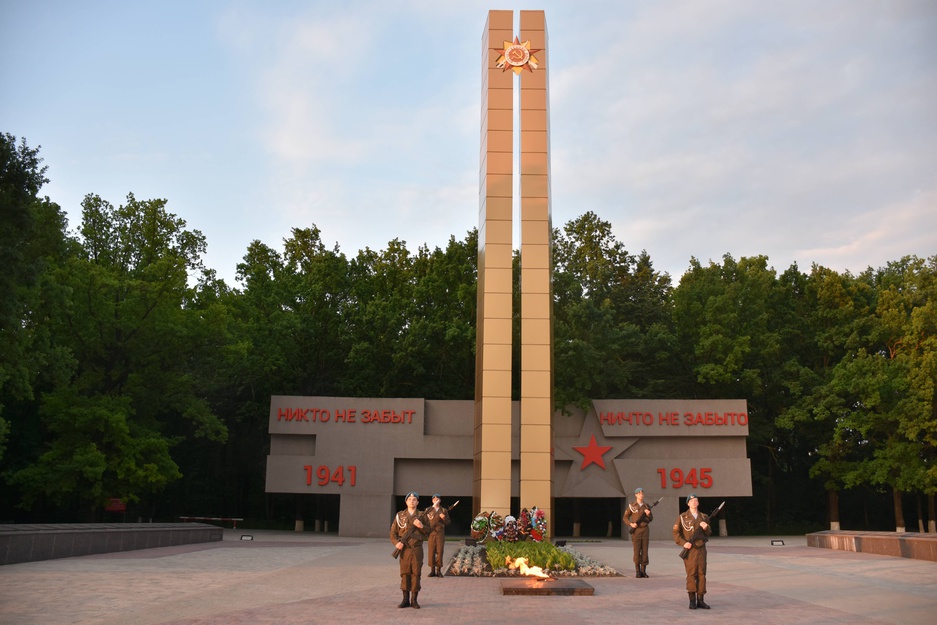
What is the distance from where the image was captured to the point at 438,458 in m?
37.2

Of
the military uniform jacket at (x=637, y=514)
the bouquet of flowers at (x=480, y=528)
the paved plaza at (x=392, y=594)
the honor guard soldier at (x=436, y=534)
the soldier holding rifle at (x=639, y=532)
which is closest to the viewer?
the paved plaza at (x=392, y=594)

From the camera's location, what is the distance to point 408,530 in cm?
1323

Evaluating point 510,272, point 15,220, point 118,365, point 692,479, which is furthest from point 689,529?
point 118,365

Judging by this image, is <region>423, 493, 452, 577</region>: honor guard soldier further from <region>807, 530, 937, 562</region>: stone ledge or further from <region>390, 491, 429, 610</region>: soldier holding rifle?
<region>807, 530, 937, 562</region>: stone ledge

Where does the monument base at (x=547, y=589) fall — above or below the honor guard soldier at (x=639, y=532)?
below

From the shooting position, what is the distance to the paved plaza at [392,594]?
1153 centimetres

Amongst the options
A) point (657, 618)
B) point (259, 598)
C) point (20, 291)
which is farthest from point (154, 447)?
point (657, 618)

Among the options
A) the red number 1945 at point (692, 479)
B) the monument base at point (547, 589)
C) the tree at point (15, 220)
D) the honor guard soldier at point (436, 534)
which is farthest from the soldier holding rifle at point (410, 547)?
the red number 1945 at point (692, 479)

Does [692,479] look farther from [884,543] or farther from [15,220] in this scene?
[15,220]

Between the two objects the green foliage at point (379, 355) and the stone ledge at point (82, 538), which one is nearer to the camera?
the stone ledge at point (82, 538)

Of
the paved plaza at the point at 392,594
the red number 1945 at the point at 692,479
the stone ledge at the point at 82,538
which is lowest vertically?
the paved plaza at the point at 392,594

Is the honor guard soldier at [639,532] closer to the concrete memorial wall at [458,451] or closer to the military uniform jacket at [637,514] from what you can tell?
the military uniform jacket at [637,514]

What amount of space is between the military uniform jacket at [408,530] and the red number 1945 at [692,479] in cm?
2587

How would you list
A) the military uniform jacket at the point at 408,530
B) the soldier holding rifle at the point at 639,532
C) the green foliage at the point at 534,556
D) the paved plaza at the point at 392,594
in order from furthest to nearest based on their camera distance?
the soldier holding rifle at the point at 639,532 → the green foliage at the point at 534,556 → the military uniform jacket at the point at 408,530 → the paved plaza at the point at 392,594
